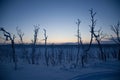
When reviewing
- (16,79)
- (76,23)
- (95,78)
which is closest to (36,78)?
(16,79)

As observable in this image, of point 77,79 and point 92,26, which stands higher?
point 92,26

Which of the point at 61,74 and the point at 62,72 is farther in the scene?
the point at 62,72

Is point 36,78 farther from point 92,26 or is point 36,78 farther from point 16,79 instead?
point 92,26

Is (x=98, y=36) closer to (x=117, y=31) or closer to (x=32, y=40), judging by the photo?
(x=117, y=31)

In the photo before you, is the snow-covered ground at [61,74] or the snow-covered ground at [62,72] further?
the snow-covered ground at [62,72]

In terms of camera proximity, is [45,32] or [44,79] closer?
[44,79]

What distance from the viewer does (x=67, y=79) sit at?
14688 mm

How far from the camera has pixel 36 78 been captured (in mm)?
15602

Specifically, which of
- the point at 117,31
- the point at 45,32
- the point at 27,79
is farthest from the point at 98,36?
the point at 27,79

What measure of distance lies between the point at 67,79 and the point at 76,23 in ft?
64.1

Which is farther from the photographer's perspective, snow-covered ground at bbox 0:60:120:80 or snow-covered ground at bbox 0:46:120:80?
snow-covered ground at bbox 0:46:120:80

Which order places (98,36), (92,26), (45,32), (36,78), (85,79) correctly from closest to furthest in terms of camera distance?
(85,79), (36,78), (92,26), (98,36), (45,32)

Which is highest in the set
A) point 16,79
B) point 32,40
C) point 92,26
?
point 92,26

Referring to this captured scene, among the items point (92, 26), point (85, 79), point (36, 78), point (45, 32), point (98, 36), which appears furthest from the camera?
point (45, 32)
